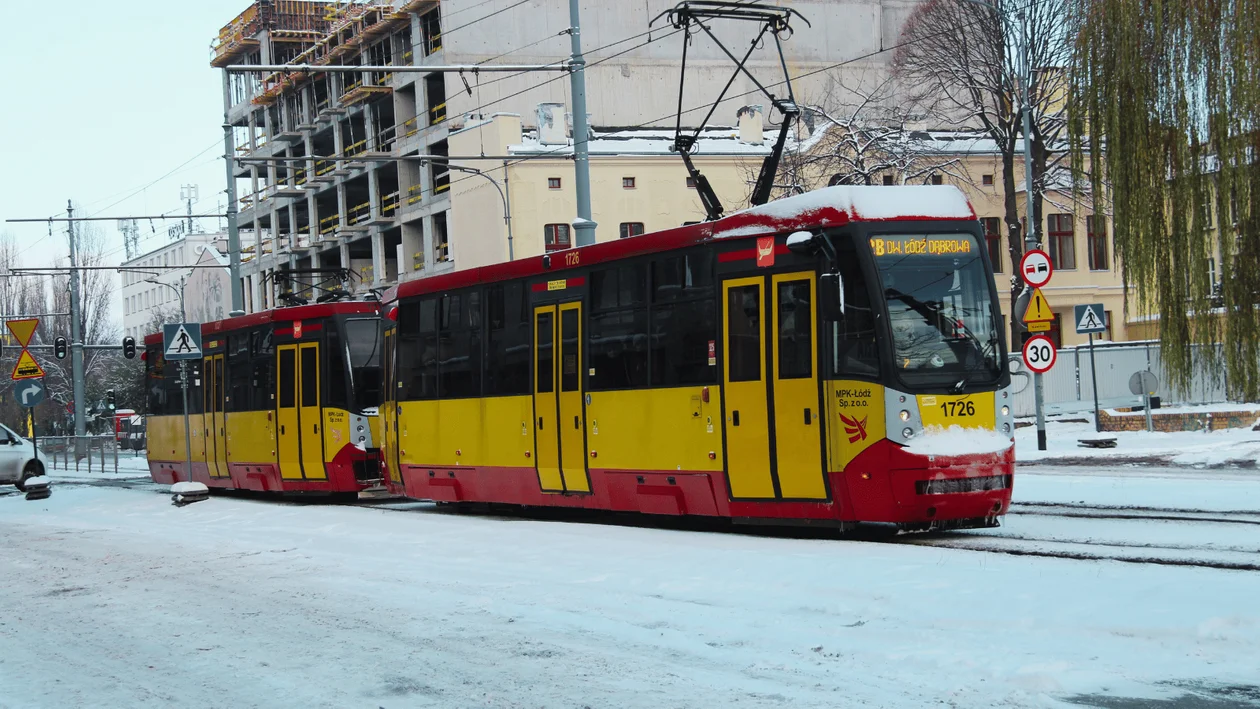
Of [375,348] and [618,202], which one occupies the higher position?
[618,202]

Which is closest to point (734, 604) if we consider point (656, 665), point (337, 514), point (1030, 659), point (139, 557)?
point (656, 665)

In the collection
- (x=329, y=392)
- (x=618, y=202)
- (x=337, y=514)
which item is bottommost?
(x=337, y=514)

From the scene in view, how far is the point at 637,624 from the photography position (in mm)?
9352

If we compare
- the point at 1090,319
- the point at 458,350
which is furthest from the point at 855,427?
the point at 1090,319

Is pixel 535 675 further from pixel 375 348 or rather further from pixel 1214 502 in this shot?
pixel 375 348

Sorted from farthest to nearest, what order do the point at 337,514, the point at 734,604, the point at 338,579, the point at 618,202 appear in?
the point at 618,202 < the point at 337,514 < the point at 338,579 < the point at 734,604

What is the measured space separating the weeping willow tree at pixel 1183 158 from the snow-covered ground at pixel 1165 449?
2401 mm

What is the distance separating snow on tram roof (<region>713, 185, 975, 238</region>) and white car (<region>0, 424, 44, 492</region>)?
23.8 metres

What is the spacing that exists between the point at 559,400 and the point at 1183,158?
8.78 m

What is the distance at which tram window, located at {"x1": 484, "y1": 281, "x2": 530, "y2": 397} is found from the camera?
58.4 feet

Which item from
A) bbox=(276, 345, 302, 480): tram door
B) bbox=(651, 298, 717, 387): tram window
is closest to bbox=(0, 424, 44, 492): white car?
bbox=(276, 345, 302, 480): tram door

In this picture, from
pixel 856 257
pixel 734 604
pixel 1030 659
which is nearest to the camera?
pixel 1030 659

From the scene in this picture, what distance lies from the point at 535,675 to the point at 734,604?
2348 mm

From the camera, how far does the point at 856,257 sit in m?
13.3
